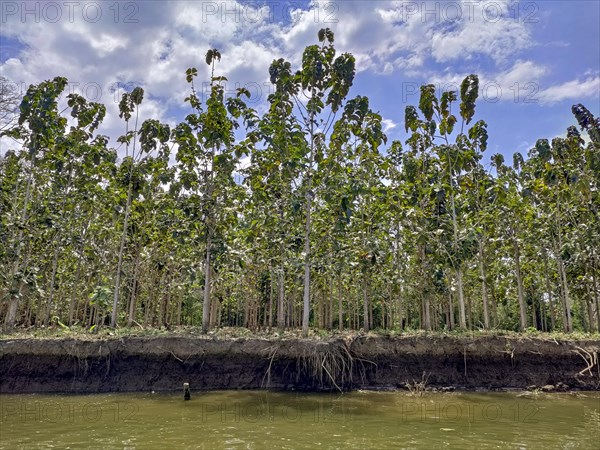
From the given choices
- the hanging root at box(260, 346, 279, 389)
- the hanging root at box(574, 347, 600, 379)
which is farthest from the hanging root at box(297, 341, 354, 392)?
A: the hanging root at box(574, 347, 600, 379)

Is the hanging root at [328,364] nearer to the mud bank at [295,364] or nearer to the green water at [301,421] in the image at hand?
the mud bank at [295,364]

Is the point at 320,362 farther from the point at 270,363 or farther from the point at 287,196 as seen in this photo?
the point at 287,196

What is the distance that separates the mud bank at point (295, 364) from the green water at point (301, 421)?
1.01 meters

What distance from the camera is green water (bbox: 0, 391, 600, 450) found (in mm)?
9023

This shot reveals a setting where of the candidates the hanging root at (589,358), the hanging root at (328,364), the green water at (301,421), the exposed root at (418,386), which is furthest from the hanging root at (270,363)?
the hanging root at (589,358)

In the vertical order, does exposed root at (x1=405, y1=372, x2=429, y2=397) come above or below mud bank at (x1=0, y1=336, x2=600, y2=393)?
below

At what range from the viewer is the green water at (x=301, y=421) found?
9023 mm

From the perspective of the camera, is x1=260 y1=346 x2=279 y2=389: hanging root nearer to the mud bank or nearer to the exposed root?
the mud bank

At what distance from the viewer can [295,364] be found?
1642cm

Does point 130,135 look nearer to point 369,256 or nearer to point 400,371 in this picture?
point 369,256

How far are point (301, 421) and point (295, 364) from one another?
547 centimetres

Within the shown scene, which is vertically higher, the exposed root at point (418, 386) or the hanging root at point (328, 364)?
the hanging root at point (328, 364)

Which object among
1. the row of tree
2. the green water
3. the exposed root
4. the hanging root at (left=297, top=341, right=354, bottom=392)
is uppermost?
the row of tree

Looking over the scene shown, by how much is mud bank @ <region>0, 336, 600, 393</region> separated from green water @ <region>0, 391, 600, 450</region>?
3.31ft
